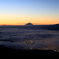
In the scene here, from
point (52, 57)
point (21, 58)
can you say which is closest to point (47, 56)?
point (52, 57)

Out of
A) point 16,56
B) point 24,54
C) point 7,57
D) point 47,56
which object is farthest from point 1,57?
point 47,56

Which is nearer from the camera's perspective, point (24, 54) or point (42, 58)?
point (42, 58)

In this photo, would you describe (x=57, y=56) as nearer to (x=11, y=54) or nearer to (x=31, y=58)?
(x=31, y=58)

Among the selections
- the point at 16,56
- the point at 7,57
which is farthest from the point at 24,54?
the point at 7,57

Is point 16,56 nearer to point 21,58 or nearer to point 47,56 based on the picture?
point 21,58

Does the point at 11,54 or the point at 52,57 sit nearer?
the point at 52,57

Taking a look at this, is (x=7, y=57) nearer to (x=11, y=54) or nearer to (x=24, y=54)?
(x=11, y=54)

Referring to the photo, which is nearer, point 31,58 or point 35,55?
point 31,58
